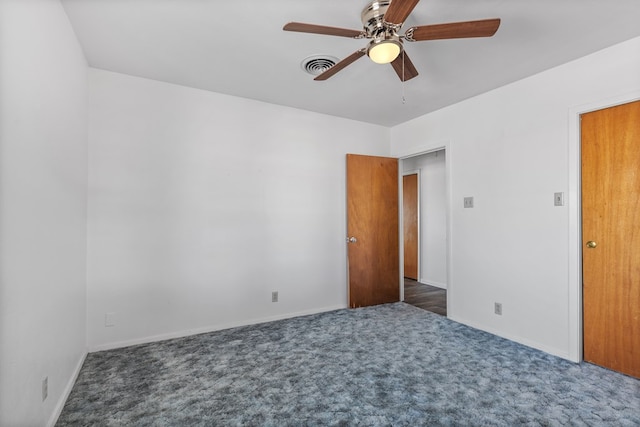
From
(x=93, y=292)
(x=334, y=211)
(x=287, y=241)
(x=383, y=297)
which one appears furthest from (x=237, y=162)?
(x=383, y=297)

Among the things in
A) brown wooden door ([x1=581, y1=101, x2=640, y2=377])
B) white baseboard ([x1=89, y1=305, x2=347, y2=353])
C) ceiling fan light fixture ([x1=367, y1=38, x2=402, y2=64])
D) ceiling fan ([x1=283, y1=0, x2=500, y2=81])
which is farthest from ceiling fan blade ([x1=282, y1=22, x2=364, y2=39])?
white baseboard ([x1=89, y1=305, x2=347, y2=353])

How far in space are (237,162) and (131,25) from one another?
5.11 feet

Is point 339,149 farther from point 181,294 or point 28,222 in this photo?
point 28,222

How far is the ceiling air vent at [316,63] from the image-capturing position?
2.63 metres

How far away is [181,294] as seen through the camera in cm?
318

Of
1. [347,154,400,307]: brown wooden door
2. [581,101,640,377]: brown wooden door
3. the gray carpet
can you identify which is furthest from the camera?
[347,154,400,307]: brown wooden door

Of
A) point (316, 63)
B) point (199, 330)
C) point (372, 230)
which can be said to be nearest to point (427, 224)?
point (372, 230)

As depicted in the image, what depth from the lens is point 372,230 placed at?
4.32m

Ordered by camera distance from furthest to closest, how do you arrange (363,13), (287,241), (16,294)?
(287,241), (363,13), (16,294)

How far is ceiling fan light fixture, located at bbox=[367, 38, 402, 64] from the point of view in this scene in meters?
1.76

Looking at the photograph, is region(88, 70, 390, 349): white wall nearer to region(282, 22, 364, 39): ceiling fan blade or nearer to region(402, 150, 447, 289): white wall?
region(282, 22, 364, 39): ceiling fan blade

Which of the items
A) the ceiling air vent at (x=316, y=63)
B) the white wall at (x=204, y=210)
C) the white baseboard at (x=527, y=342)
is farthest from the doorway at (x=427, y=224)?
the ceiling air vent at (x=316, y=63)

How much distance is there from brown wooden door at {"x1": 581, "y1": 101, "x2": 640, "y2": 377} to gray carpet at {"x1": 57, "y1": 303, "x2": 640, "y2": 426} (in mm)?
246

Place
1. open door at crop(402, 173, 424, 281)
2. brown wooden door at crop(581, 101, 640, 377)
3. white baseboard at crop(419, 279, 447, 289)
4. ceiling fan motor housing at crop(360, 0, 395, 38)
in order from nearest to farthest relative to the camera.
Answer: ceiling fan motor housing at crop(360, 0, 395, 38) < brown wooden door at crop(581, 101, 640, 377) < white baseboard at crop(419, 279, 447, 289) < open door at crop(402, 173, 424, 281)
